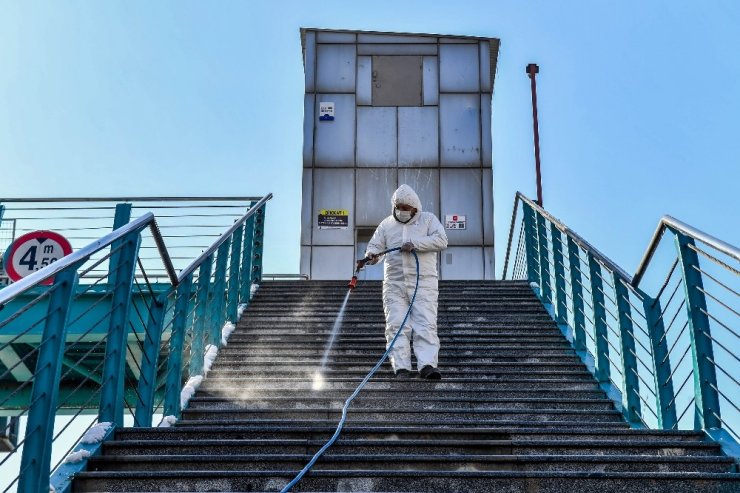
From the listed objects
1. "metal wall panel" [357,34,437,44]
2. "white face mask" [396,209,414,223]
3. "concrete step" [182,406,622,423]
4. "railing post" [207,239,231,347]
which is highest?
"metal wall panel" [357,34,437,44]

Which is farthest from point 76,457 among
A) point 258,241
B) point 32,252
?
point 258,241

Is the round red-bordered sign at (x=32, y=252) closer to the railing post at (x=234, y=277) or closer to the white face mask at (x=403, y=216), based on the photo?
the railing post at (x=234, y=277)

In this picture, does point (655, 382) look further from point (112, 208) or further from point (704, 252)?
point (112, 208)

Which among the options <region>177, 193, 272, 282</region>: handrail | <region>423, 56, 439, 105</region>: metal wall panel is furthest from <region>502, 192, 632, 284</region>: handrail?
<region>423, 56, 439, 105</region>: metal wall panel

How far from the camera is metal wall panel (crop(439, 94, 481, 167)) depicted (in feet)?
44.9

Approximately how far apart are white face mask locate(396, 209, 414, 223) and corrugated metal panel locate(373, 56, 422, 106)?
24.6 feet

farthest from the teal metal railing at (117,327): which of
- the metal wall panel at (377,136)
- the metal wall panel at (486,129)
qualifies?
the metal wall panel at (486,129)

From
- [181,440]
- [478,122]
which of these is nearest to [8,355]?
[181,440]

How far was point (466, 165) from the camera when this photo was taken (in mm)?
13633

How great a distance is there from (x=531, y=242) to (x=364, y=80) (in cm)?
557

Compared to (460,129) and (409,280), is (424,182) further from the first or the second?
(409,280)

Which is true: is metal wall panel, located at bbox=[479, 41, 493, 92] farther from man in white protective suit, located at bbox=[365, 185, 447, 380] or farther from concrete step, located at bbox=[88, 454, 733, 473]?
concrete step, located at bbox=[88, 454, 733, 473]

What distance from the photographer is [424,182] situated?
44.4 ft

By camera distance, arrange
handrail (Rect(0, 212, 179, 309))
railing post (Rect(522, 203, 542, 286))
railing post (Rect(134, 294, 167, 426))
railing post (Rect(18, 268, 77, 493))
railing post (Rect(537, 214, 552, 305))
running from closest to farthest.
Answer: handrail (Rect(0, 212, 179, 309)), railing post (Rect(18, 268, 77, 493)), railing post (Rect(134, 294, 167, 426)), railing post (Rect(537, 214, 552, 305)), railing post (Rect(522, 203, 542, 286))
